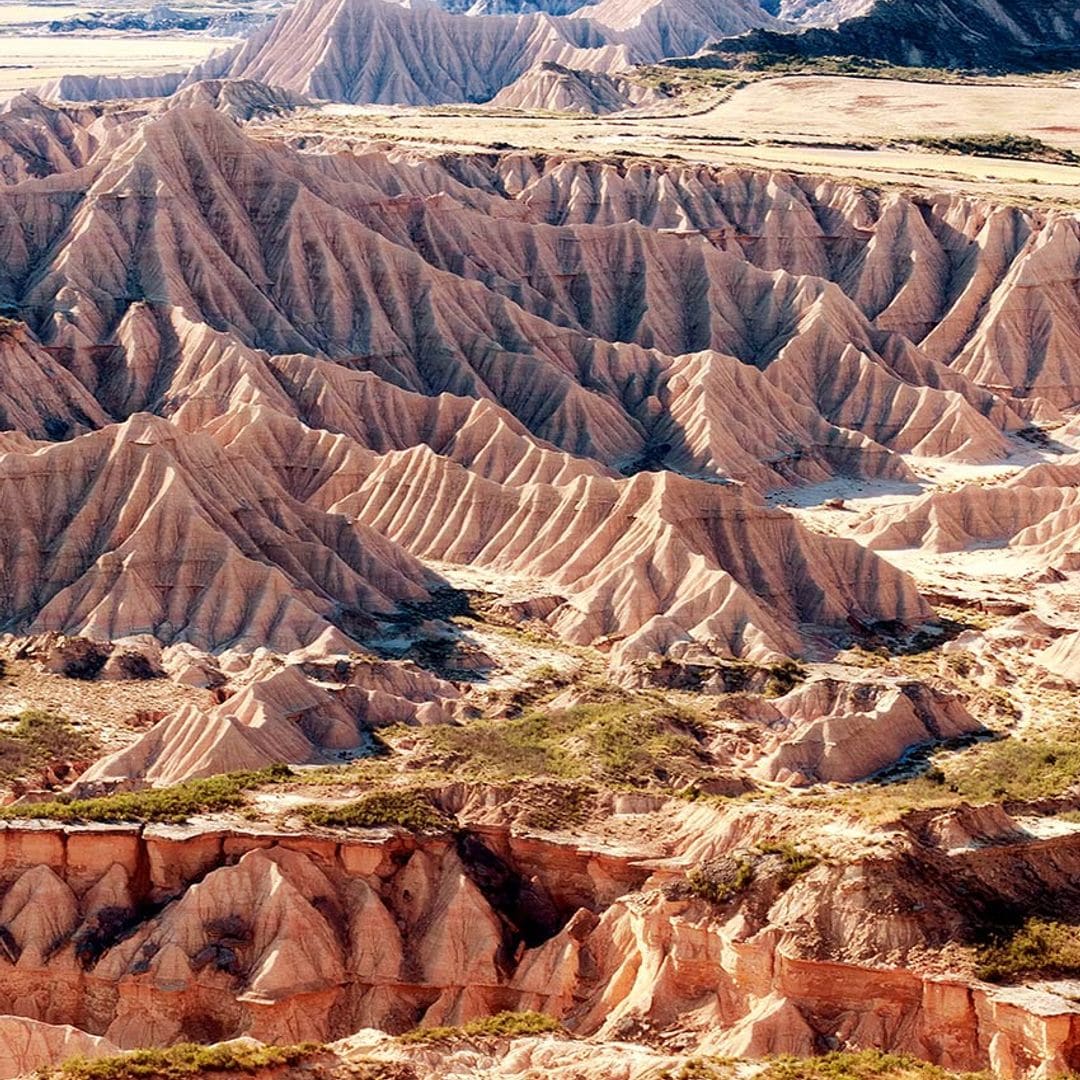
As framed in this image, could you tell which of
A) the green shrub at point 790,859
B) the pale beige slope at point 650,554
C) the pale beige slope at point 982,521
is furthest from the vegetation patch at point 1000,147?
the green shrub at point 790,859

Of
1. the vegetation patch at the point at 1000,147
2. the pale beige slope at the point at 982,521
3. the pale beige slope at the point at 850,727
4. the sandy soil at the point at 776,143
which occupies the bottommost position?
the pale beige slope at the point at 982,521

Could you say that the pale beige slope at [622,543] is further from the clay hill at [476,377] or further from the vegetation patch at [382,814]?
the vegetation patch at [382,814]

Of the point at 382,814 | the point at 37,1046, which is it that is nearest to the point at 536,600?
the point at 382,814

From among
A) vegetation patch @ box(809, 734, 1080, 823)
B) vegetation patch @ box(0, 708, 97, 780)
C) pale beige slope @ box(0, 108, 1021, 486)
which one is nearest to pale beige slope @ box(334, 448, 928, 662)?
vegetation patch @ box(809, 734, 1080, 823)

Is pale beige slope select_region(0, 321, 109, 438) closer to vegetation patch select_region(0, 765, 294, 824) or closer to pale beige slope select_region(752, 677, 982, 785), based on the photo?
pale beige slope select_region(752, 677, 982, 785)

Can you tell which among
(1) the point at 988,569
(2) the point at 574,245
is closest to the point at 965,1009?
(1) the point at 988,569

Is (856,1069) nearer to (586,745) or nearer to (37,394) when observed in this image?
(586,745)
